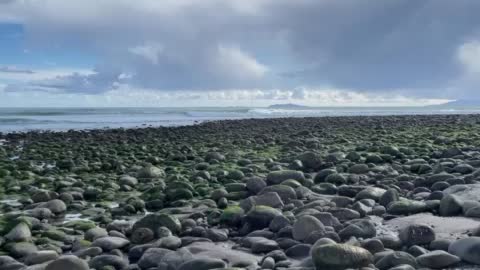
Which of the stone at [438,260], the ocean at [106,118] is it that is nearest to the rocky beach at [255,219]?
the stone at [438,260]

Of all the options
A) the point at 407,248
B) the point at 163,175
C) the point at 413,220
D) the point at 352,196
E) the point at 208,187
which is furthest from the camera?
the point at 163,175

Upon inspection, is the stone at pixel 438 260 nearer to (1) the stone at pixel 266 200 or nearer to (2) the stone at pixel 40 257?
(1) the stone at pixel 266 200

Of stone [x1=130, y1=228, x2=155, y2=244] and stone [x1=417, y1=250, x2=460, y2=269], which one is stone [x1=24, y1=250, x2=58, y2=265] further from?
stone [x1=417, y1=250, x2=460, y2=269]

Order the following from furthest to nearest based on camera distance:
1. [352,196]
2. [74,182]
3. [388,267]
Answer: [74,182] < [352,196] < [388,267]

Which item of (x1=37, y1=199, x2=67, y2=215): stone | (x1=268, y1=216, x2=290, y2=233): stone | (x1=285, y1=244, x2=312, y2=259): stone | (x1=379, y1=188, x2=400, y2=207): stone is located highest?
(x1=379, y1=188, x2=400, y2=207): stone

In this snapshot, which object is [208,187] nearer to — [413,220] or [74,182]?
[74,182]

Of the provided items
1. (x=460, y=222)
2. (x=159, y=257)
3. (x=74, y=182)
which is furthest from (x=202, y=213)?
(x=74, y=182)

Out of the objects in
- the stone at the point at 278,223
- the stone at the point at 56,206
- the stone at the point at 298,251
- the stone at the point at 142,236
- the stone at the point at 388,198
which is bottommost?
the stone at the point at 56,206

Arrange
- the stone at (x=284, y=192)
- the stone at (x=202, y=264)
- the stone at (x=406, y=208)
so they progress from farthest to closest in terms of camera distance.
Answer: the stone at (x=284, y=192)
the stone at (x=406, y=208)
the stone at (x=202, y=264)

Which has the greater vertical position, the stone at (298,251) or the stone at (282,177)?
the stone at (282,177)

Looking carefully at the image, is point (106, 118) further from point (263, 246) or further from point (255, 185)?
point (263, 246)

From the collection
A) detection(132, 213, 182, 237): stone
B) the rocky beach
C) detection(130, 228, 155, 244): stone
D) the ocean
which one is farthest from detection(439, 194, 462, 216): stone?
the ocean

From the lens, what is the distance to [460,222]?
19.2 feet

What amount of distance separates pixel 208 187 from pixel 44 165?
6.98 metres
